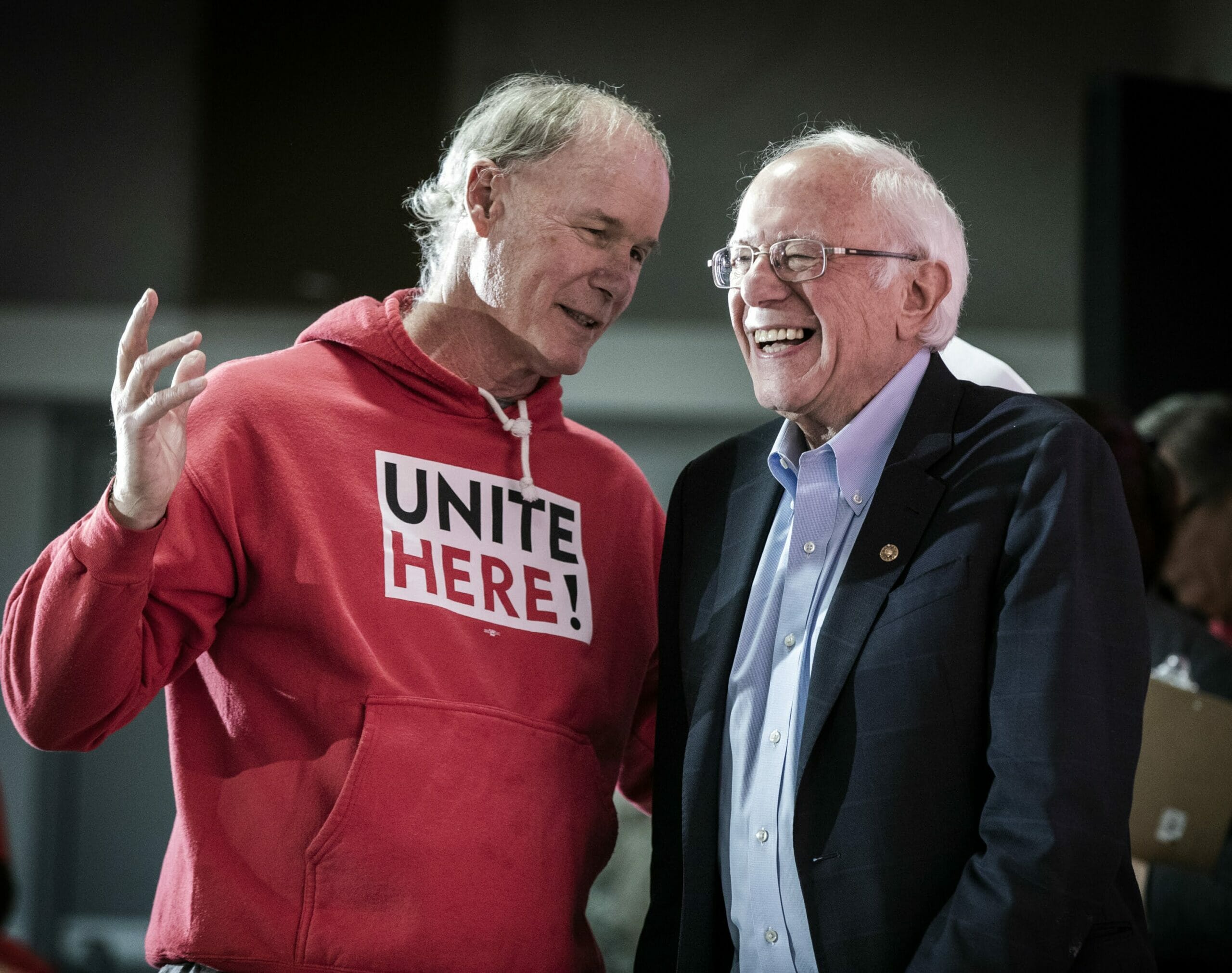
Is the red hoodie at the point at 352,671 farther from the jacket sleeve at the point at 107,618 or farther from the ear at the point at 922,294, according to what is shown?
the ear at the point at 922,294

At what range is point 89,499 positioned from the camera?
5.02 meters

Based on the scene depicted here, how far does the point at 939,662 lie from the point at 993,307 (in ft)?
12.7

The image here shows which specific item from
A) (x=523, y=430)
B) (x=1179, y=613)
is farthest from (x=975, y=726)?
(x=1179, y=613)

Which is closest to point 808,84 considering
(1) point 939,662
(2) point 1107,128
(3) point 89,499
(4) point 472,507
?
(2) point 1107,128

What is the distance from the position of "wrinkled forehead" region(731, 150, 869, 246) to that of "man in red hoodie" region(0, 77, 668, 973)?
0.92 ft

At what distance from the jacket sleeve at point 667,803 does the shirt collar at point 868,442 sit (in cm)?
24

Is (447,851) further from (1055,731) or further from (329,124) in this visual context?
(329,124)

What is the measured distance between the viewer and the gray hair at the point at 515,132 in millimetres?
1785

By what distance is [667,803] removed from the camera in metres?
1.56

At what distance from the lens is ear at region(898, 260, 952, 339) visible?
5.10 ft

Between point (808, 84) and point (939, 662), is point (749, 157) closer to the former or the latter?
point (808, 84)

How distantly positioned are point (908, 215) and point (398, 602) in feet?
2.62

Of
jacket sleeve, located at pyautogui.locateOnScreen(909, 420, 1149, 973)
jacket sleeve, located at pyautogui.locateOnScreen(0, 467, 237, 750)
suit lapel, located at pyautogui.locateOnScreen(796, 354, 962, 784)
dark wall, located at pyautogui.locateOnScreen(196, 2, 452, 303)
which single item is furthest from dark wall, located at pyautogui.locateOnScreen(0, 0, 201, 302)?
jacket sleeve, located at pyautogui.locateOnScreen(909, 420, 1149, 973)

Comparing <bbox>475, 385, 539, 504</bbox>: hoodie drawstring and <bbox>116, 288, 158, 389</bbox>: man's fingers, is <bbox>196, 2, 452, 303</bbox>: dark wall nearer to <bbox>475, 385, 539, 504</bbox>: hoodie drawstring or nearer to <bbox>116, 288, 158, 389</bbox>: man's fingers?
<bbox>475, 385, 539, 504</bbox>: hoodie drawstring
